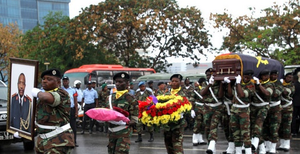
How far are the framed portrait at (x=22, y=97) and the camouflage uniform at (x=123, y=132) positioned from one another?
4.71 feet

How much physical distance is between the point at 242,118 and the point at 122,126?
11.1 feet

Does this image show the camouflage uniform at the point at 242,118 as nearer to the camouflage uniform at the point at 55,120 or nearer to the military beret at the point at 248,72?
the military beret at the point at 248,72

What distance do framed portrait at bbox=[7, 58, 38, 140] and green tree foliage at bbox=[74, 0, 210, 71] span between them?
2527 centimetres

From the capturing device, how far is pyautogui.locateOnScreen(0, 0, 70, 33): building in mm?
126650

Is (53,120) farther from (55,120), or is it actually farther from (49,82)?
(49,82)

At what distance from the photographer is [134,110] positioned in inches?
310

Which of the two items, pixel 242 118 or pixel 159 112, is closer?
pixel 159 112

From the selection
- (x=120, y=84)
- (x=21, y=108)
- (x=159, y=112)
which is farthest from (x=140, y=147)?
(x=21, y=108)

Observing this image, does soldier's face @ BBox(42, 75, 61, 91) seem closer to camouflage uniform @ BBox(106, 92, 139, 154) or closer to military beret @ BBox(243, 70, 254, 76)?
camouflage uniform @ BBox(106, 92, 139, 154)

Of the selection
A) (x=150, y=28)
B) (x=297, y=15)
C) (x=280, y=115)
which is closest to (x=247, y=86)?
(x=280, y=115)

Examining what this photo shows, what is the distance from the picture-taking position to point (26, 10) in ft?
445

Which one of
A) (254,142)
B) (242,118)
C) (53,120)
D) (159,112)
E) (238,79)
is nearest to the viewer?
(53,120)

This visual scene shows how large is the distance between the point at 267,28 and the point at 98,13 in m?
13.1

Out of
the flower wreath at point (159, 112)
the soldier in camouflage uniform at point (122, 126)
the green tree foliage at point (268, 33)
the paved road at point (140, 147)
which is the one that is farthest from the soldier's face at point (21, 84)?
the green tree foliage at point (268, 33)
